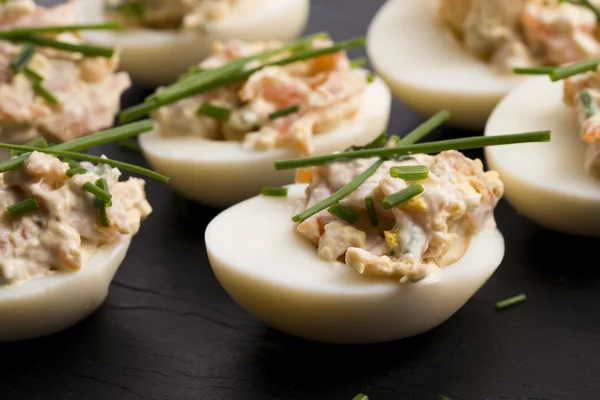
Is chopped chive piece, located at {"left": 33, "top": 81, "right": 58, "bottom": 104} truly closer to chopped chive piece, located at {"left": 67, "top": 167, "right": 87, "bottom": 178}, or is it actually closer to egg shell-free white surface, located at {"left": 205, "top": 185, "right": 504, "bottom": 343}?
chopped chive piece, located at {"left": 67, "top": 167, "right": 87, "bottom": 178}

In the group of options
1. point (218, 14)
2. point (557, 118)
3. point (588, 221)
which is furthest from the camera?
point (218, 14)

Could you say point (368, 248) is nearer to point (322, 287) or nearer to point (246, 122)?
point (322, 287)

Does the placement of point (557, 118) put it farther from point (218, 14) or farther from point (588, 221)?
point (218, 14)

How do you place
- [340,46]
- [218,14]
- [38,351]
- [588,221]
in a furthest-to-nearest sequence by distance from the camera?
[218,14] → [340,46] → [588,221] → [38,351]

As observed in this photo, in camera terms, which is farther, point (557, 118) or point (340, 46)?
point (340, 46)

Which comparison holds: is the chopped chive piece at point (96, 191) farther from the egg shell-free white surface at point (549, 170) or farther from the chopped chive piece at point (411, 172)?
the egg shell-free white surface at point (549, 170)

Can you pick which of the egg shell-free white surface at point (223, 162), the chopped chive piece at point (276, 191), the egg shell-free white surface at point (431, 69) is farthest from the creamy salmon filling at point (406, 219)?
the egg shell-free white surface at point (431, 69)

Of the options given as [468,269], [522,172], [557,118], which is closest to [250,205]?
[468,269]
